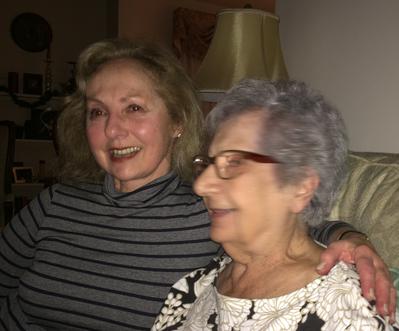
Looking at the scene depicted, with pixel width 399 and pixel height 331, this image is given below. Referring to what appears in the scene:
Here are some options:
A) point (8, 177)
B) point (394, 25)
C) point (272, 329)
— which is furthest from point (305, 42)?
point (8, 177)

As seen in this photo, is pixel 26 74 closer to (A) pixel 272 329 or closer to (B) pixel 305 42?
(B) pixel 305 42

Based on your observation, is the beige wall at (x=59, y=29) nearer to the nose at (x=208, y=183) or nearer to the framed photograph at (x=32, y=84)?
the framed photograph at (x=32, y=84)

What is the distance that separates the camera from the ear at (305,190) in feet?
3.02

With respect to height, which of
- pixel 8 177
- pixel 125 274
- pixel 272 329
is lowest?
pixel 8 177

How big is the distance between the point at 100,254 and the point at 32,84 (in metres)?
4.53

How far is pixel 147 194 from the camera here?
53.7 inches

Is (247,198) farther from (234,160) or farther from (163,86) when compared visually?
(163,86)

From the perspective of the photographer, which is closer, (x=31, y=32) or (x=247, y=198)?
(x=247, y=198)

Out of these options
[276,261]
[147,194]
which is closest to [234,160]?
[276,261]

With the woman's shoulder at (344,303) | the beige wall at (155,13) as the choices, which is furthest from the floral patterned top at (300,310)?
the beige wall at (155,13)

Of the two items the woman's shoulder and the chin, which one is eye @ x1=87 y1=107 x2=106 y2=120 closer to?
the chin

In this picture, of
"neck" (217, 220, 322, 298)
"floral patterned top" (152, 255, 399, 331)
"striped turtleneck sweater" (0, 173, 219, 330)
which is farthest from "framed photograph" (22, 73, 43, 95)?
"neck" (217, 220, 322, 298)

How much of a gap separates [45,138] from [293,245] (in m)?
4.83

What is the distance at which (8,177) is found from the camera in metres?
3.66
